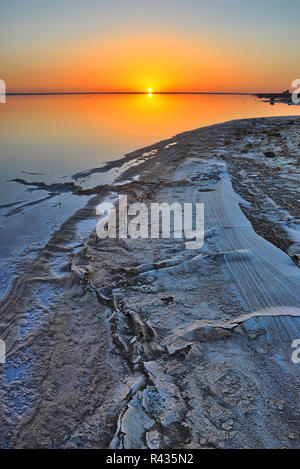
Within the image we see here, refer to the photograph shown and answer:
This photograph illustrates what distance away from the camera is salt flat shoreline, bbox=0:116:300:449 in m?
1.69

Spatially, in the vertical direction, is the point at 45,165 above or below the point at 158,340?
above

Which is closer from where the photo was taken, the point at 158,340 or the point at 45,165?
the point at 158,340

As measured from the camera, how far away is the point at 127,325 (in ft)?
8.33

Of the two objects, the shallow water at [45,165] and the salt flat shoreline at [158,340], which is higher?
the shallow water at [45,165]

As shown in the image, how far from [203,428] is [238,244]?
2378 mm

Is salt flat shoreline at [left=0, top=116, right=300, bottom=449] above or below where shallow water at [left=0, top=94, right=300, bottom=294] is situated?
below

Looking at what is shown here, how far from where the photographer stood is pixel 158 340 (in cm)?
231

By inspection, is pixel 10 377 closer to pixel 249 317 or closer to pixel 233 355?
pixel 233 355

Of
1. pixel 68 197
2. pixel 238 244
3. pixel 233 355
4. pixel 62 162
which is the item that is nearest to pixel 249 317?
pixel 233 355

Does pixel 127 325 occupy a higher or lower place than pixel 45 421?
higher

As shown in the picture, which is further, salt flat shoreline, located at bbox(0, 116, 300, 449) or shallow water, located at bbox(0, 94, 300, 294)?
shallow water, located at bbox(0, 94, 300, 294)

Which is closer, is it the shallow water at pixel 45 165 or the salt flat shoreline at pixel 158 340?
the salt flat shoreline at pixel 158 340

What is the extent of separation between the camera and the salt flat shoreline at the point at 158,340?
1.69 metres

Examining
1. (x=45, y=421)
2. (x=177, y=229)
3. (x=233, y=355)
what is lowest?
(x=45, y=421)
